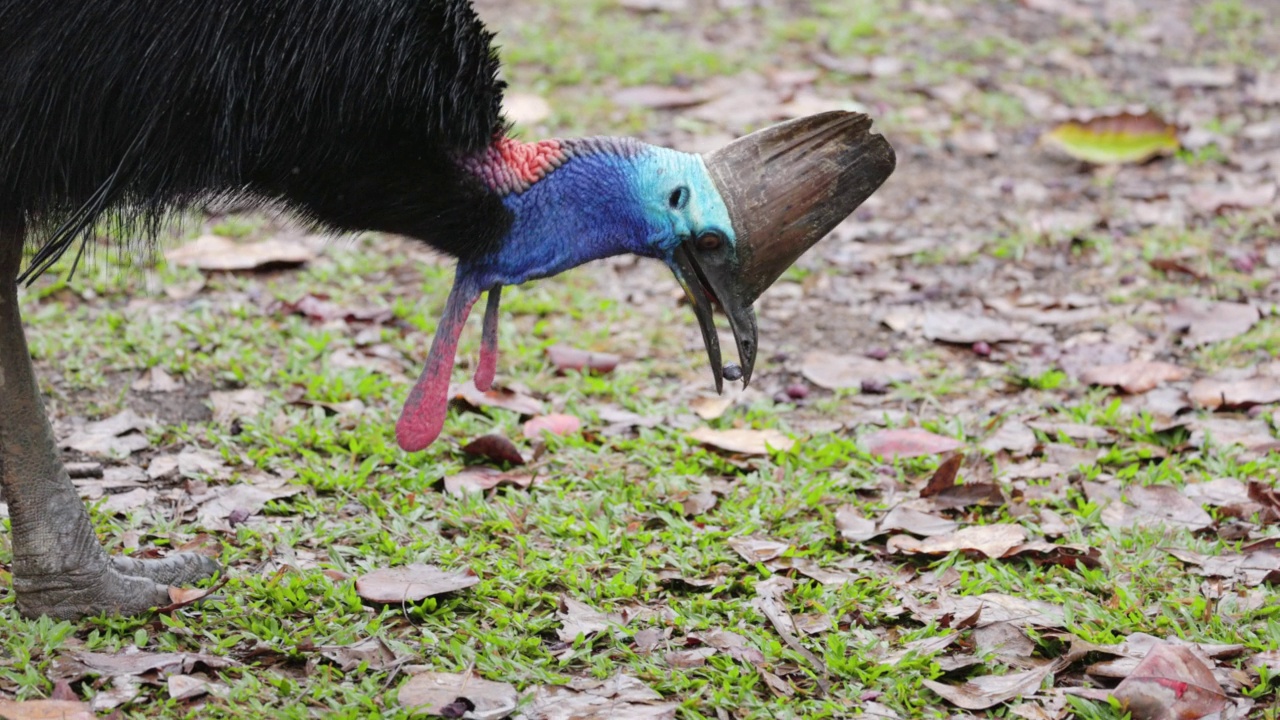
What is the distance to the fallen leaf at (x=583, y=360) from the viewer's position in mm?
4410

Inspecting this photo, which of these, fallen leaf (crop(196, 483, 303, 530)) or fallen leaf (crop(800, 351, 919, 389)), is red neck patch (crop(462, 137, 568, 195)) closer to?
fallen leaf (crop(196, 483, 303, 530))

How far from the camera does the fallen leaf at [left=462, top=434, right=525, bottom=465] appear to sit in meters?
3.72

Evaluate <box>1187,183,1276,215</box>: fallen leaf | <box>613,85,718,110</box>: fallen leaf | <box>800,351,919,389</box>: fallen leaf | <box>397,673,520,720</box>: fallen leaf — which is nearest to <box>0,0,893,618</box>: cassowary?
<box>397,673,520,720</box>: fallen leaf

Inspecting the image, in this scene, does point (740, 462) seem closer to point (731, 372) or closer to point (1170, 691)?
point (731, 372)

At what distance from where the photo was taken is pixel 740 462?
12.6ft

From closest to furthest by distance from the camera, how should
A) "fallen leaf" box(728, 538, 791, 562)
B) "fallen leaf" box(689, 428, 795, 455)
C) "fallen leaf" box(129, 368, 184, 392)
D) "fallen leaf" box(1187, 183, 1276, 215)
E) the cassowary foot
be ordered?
the cassowary foot, "fallen leaf" box(728, 538, 791, 562), "fallen leaf" box(689, 428, 795, 455), "fallen leaf" box(129, 368, 184, 392), "fallen leaf" box(1187, 183, 1276, 215)

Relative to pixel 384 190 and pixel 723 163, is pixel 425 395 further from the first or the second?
pixel 723 163

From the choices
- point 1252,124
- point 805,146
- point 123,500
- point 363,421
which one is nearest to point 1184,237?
point 1252,124

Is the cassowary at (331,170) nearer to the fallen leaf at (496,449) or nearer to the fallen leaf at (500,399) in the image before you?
the fallen leaf at (496,449)

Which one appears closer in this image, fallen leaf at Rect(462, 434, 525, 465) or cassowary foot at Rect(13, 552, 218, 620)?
cassowary foot at Rect(13, 552, 218, 620)

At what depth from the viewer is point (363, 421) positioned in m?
3.91

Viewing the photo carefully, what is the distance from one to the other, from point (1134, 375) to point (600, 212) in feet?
6.86

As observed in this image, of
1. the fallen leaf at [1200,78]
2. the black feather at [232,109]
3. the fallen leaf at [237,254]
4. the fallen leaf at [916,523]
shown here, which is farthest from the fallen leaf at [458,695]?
the fallen leaf at [1200,78]

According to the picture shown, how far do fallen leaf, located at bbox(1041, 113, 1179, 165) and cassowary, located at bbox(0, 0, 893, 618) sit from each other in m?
3.34
